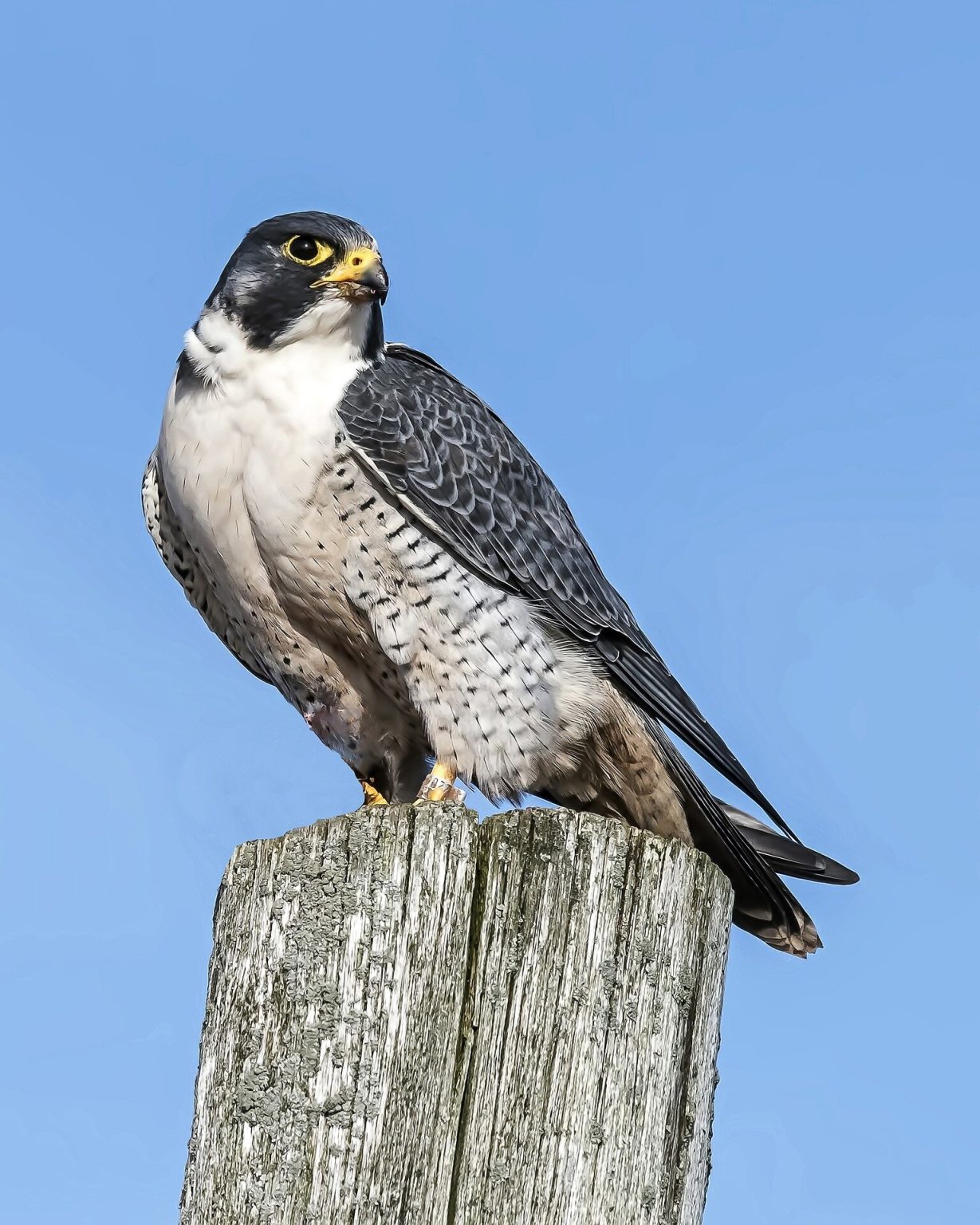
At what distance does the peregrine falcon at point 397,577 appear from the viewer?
13.8ft

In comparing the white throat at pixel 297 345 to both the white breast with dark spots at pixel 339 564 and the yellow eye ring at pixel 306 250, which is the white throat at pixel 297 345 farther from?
the yellow eye ring at pixel 306 250

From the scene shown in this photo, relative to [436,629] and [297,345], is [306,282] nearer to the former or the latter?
[297,345]

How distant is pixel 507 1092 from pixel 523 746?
190 centimetres

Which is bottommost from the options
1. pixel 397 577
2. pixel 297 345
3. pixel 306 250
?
pixel 397 577

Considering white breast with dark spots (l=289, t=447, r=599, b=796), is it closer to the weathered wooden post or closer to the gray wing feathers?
the gray wing feathers

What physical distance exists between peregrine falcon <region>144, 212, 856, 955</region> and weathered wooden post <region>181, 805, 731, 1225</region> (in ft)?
5.03

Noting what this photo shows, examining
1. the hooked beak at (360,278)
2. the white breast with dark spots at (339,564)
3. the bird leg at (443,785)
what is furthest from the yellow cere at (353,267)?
the bird leg at (443,785)

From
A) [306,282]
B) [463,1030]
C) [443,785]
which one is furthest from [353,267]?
[463,1030]

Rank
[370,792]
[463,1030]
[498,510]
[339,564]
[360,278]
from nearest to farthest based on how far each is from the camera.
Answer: [463,1030], [339,564], [360,278], [498,510], [370,792]

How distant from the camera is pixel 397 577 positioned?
4.23m

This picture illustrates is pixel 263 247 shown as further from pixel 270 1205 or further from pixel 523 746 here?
pixel 270 1205

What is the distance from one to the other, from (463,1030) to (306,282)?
8.58 ft

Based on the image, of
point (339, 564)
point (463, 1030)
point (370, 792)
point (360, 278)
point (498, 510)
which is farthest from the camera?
point (370, 792)

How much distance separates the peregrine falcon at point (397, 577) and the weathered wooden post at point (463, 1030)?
153 centimetres
